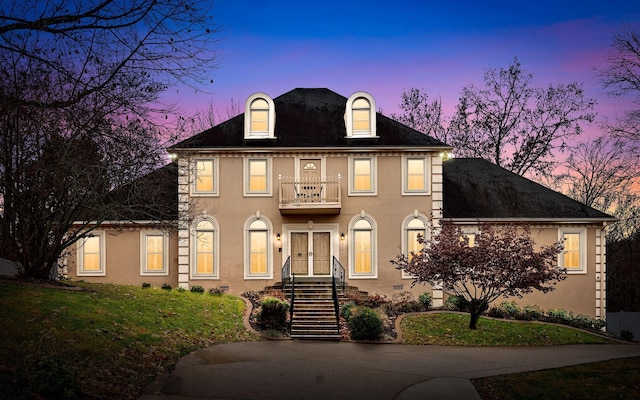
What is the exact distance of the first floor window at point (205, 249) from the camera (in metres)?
25.6

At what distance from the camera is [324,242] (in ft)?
84.8

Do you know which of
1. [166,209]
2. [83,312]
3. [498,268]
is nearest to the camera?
[83,312]

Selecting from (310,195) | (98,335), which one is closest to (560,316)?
(310,195)

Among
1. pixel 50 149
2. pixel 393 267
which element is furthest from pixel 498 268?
pixel 50 149

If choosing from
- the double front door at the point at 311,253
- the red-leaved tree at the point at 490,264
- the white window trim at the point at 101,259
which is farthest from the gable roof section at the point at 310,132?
the red-leaved tree at the point at 490,264

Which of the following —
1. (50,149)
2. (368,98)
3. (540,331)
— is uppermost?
(368,98)

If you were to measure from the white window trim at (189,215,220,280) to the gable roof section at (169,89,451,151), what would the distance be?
10.2ft

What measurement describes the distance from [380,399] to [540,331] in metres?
11.5

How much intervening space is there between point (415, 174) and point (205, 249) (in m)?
9.51

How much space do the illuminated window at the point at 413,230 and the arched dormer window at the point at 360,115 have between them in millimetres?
3985

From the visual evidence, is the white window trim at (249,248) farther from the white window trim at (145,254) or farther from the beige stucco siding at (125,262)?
the white window trim at (145,254)

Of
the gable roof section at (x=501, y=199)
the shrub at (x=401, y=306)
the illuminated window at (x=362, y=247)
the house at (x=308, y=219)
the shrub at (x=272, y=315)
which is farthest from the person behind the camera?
the gable roof section at (x=501, y=199)

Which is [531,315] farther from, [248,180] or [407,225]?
[248,180]

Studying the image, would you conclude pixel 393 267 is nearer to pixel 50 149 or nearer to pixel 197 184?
pixel 197 184
